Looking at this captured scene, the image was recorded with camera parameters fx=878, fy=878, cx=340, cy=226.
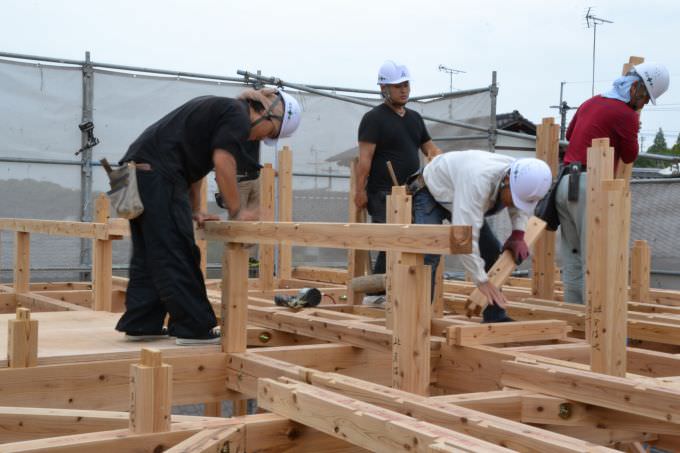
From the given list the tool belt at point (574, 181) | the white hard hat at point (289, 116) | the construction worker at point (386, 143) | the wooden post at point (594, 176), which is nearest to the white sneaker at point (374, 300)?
the construction worker at point (386, 143)

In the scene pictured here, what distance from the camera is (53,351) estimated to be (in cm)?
424

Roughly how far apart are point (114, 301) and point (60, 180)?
227 cm

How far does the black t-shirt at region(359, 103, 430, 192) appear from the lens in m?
6.58

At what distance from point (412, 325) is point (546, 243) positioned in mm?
3345

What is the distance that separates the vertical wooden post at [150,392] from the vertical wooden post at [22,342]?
4.00ft

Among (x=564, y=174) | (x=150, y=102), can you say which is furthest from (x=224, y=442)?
(x=150, y=102)

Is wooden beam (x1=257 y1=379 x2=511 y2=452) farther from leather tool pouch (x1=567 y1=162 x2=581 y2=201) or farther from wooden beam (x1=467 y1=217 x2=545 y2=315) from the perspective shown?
leather tool pouch (x1=567 y1=162 x2=581 y2=201)

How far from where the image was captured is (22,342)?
3875 mm

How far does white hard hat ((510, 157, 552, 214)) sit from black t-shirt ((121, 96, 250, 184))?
1500mm

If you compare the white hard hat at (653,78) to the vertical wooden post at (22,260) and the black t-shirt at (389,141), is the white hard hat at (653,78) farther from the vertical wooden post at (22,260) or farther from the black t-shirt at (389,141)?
the vertical wooden post at (22,260)

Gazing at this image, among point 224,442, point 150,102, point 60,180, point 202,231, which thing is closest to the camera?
point 224,442

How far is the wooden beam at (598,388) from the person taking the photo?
3381mm

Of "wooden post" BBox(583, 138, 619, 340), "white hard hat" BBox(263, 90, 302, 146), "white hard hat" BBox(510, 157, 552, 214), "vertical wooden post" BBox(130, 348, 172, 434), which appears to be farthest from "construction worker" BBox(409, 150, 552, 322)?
"vertical wooden post" BBox(130, 348, 172, 434)

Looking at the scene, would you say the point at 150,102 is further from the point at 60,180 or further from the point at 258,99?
the point at 258,99
